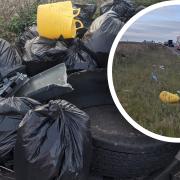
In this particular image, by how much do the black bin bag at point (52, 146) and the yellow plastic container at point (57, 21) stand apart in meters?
0.91

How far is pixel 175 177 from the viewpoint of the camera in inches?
99.3

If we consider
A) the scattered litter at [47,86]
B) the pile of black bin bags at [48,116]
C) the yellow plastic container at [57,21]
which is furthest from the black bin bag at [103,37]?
the scattered litter at [47,86]

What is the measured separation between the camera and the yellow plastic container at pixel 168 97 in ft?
8.11

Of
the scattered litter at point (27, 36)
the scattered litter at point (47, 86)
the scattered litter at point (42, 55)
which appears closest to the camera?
the scattered litter at point (47, 86)

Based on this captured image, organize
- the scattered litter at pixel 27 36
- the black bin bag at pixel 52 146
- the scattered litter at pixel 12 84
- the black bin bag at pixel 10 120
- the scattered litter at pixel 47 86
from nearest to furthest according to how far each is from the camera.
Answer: the black bin bag at pixel 52 146
the black bin bag at pixel 10 120
the scattered litter at pixel 47 86
the scattered litter at pixel 12 84
the scattered litter at pixel 27 36

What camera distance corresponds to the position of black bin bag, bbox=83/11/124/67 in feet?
9.48

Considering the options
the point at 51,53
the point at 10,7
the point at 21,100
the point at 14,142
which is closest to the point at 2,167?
the point at 14,142

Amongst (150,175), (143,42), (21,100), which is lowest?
(150,175)

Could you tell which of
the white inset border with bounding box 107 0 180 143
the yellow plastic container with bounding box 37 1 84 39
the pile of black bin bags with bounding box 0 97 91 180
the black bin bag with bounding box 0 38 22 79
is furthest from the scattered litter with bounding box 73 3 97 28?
the pile of black bin bags with bounding box 0 97 91 180

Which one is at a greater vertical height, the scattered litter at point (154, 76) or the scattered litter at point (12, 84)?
the scattered litter at point (154, 76)

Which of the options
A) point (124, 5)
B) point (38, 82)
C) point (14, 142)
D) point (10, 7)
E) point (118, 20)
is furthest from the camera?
point (10, 7)

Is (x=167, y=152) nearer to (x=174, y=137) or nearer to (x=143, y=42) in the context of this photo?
(x=174, y=137)

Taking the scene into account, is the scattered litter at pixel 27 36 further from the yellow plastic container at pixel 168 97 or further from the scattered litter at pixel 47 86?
the yellow plastic container at pixel 168 97

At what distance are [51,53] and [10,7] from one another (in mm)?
2257
